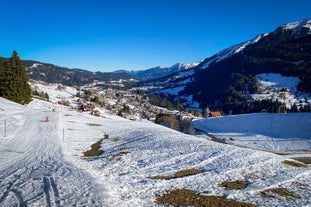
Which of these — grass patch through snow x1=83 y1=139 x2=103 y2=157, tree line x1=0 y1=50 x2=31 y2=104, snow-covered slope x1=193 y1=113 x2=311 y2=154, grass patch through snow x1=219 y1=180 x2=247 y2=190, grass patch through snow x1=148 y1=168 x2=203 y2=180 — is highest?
tree line x1=0 y1=50 x2=31 y2=104

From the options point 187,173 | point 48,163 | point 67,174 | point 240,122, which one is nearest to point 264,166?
point 187,173

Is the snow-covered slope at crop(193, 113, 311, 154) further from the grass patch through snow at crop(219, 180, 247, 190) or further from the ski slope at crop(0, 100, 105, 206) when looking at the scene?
the ski slope at crop(0, 100, 105, 206)

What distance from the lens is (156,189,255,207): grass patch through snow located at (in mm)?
15264

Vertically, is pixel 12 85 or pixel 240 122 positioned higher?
pixel 12 85

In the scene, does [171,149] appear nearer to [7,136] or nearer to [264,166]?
[264,166]

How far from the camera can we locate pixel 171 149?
113 feet

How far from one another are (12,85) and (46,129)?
3772 centimetres

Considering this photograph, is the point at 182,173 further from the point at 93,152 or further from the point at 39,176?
the point at 93,152

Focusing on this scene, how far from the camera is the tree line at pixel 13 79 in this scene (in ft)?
247

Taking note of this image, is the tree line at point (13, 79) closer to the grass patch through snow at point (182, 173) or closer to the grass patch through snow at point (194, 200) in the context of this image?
the grass patch through snow at point (182, 173)

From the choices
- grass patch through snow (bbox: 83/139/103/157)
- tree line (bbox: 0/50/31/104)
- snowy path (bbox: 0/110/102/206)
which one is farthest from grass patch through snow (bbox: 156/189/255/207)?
tree line (bbox: 0/50/31/104)

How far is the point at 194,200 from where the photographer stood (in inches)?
627

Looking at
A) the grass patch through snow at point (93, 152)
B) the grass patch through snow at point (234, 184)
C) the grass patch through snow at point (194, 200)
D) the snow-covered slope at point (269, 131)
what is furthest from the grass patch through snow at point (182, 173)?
the snow-covered slope at point (269, 131)

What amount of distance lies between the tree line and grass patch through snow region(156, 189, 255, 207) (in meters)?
75.7
